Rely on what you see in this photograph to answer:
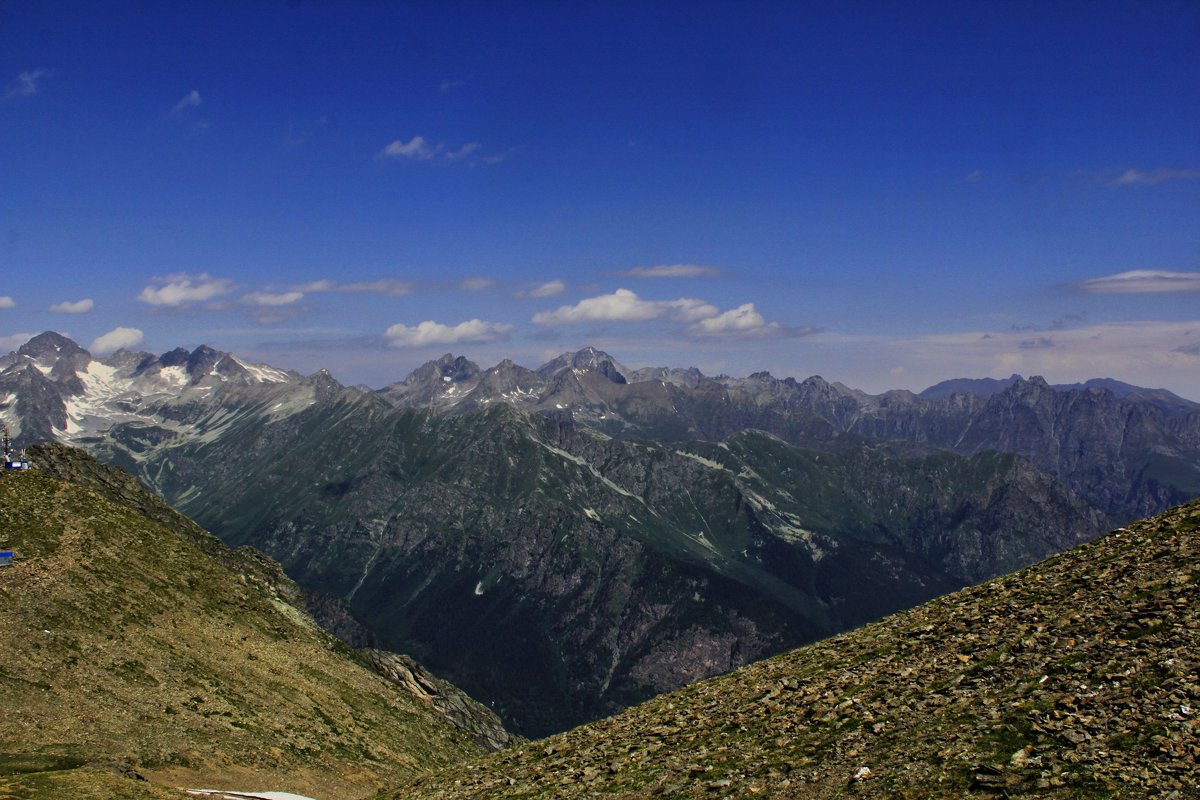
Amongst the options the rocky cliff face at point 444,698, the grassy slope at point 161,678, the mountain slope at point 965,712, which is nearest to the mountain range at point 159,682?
the grassy slope at point 161,678

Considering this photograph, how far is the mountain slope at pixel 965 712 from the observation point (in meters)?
32.2

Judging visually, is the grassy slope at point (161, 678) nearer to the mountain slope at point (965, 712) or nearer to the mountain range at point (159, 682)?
the mountain range at point (159, 682)

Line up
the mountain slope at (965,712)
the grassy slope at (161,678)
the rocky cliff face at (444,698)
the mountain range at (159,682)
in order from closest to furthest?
1. the mountain slope at (965,712)
2. the mountain range at (159,682)
3. the grassy slope at (161,678)
4. the rocky cliff face at (444,698)

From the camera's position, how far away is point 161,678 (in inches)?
3497

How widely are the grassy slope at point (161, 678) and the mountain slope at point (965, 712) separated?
96.8ft

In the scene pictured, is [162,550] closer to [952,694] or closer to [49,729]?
[49,729]

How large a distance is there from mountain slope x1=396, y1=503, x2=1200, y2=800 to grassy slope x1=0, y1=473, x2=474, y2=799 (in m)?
29.5

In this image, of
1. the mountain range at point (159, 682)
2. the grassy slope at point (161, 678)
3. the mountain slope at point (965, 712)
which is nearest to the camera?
the mountain slope at point (965, 712)

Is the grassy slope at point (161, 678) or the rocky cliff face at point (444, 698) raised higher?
the grassy slope at point (161, 678)

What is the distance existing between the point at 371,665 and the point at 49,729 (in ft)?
254

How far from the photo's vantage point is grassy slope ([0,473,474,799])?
74.5 meters

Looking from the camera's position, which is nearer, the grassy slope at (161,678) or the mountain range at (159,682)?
the mountain range at (159,682)

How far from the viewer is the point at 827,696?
46969 millimetres

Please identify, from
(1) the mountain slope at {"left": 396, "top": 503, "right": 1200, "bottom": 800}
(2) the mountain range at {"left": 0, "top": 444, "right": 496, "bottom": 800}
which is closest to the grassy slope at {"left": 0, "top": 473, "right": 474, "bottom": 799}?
(2) the mountain range at {"left": 0, "top": 444, "right": 496, "bottom": 800}
